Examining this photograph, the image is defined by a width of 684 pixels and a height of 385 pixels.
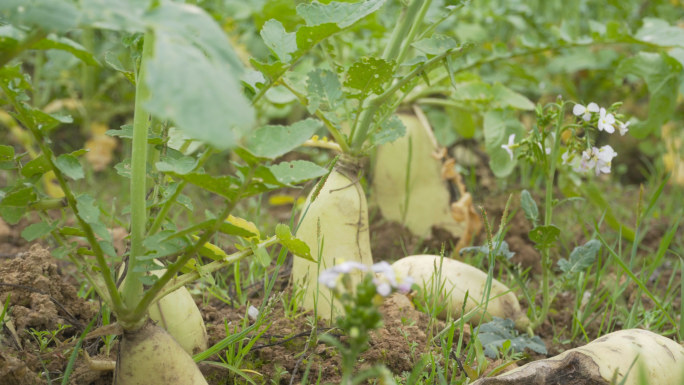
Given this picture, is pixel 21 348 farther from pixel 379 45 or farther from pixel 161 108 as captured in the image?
pixel 379 45

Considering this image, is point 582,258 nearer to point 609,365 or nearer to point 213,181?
point 609,365

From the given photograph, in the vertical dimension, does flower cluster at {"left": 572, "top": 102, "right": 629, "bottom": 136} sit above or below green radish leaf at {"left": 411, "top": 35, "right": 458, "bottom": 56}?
below

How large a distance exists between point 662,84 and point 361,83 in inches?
45.0

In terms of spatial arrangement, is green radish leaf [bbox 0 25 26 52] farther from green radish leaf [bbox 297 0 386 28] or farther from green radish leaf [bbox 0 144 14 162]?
green radish leaf [bbox 297 0 386 28]

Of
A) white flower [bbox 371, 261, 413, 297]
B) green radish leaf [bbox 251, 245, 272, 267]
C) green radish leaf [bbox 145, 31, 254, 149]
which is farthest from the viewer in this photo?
green radish leaf [bbox 251, 245, 272, 267]

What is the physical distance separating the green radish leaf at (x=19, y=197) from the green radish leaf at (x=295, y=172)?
395 millimetres

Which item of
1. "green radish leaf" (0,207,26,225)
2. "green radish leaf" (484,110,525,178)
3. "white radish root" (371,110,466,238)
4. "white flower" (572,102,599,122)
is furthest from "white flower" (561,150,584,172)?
"green radish leaf" (0,207,26,225)

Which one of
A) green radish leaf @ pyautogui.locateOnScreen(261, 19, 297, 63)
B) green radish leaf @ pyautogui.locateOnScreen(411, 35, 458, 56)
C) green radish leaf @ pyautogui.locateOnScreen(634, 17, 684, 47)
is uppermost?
green radish leaf @ pyautogui.locateOnScreen(261, 19, 297, 63)

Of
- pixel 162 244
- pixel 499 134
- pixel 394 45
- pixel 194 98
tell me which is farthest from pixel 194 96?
pixel 499 134

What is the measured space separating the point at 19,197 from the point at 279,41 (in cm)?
49

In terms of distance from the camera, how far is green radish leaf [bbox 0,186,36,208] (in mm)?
1016

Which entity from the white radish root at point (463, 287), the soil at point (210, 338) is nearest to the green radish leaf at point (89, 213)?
the soil at point (210, 338)

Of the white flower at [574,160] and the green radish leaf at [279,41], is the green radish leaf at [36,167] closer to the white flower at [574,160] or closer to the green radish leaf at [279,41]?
the green radish leaf at [279,41]

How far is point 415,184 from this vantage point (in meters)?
2.17
